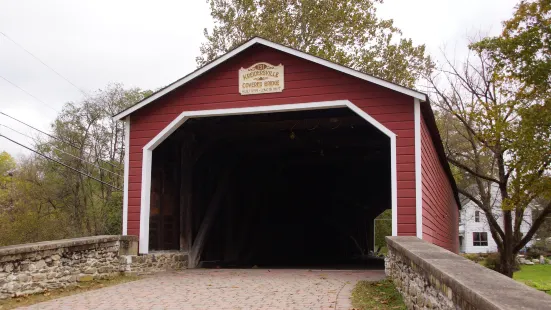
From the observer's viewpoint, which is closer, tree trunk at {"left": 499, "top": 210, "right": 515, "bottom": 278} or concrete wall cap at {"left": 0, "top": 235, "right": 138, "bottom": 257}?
concrete wall cap at {"left": 0, "top": 235, "right": 138, "bottom": 257}

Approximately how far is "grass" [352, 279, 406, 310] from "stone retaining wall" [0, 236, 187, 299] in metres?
4.40

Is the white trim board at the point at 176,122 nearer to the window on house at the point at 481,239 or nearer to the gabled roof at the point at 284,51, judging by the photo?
the gabled roof at the point at 284,51

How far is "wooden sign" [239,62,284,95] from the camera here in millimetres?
10305

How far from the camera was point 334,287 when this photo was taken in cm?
780

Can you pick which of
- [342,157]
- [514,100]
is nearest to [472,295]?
[342,157]

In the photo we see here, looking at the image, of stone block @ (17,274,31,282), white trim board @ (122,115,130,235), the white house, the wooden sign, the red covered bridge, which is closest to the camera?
stone block @ (17,274,31,282)

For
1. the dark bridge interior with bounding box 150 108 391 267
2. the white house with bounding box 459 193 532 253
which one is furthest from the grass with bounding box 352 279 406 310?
the white house with bounding box 459 193 532 253

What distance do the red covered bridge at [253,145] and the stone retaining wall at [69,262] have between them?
515 mm

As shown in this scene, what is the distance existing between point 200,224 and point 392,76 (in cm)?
1462

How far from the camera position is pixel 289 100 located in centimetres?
1018

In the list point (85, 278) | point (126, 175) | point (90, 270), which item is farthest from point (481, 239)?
point (85, 278)

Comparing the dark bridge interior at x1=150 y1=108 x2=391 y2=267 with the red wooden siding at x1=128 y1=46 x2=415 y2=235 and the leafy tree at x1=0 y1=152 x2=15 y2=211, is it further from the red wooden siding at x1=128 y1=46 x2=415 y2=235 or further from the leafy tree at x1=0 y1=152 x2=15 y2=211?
the leafy tree at x1=0 y1=152 x2=15 y2=211

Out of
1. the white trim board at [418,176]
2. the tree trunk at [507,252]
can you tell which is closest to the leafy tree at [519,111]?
the tree trunk at [507,252]

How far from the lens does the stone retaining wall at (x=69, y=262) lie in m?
6.81
